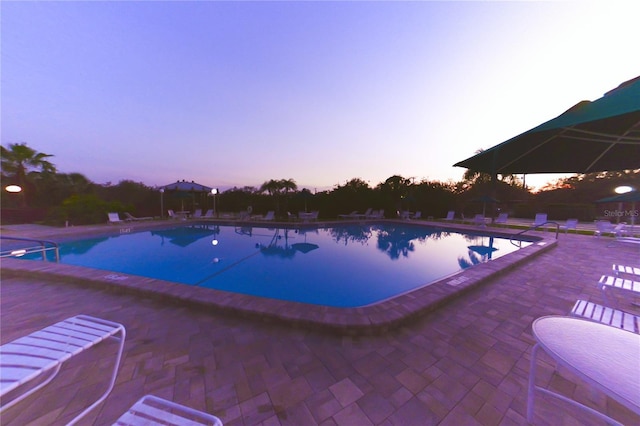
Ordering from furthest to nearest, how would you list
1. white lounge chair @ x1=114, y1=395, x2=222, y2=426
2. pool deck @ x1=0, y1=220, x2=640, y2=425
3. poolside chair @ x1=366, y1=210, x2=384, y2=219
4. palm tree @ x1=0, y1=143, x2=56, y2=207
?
poolside chair @ x1=366, y1=210, x2=384, y2=219, palm tree @ x1=0, y1=143, x2=56, y2=207, pool deck @ x1=0, y1=220, x2=640, y2=425, white lounge chair @ x1=114, y1=395, x2=222, y2=426

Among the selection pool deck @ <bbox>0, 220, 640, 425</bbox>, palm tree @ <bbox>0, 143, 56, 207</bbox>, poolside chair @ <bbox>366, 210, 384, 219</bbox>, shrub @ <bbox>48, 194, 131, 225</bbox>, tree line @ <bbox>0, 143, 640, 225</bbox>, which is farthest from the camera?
poolside chair @ <bbox>366, 210, 384, 219</bbox>

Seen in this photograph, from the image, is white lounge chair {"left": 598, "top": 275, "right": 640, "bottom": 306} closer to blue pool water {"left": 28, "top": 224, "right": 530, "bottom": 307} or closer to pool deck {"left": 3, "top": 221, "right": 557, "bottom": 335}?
pool deck {"left": 3, "top": 221, "right": 557, "bottom": 335}

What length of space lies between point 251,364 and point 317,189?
52.5 ft

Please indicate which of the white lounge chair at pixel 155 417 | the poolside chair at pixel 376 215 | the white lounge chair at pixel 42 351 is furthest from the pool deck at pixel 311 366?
the poolside chair at pixel 376 215

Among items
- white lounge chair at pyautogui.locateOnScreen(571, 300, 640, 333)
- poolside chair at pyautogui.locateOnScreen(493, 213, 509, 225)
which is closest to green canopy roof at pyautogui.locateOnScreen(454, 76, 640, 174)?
white lounge chair at pyautogui.locateOnScreen(571, 300, 640, 333)

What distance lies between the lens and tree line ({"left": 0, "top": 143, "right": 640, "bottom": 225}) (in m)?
14.1

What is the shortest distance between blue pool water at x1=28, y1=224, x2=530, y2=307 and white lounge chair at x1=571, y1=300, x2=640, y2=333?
2694mm

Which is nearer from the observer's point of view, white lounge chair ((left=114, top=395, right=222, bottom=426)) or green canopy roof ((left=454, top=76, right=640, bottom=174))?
white lounge chair ((left=114, top=395, right=222, bottom=426))

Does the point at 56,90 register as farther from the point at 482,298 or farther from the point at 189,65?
the point at 482,298

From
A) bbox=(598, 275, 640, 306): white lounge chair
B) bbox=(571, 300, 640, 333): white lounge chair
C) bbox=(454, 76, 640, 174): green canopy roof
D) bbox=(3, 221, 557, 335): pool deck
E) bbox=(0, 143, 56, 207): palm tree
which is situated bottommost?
bbox=(3, 221, 557, 335): pool deck

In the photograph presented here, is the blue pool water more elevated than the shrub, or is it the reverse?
the shrub

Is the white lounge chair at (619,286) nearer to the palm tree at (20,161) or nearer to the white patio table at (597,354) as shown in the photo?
the white patio table at (597,354)

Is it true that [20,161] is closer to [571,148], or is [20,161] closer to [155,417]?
[155,417]

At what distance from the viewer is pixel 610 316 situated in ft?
7.31
